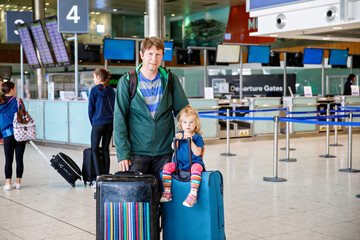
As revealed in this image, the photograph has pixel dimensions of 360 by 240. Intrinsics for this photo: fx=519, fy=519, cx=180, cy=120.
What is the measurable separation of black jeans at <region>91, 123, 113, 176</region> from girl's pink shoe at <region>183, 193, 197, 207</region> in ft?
11.8

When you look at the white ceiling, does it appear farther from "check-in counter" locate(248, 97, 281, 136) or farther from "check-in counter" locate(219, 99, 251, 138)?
"check-in counter" locate(219, 99, 251, 138)

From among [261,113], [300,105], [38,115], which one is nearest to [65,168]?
[38,115]

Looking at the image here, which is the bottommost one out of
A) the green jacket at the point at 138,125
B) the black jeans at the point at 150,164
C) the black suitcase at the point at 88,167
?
the black suitcase at the point at 88,167

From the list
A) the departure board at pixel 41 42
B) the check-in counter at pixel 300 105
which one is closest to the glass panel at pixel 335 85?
the check-in counter at pixel 300 105

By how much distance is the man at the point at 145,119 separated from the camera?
3318mm

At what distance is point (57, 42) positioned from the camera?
11383 millimetres

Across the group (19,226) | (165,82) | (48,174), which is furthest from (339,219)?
(48,174)

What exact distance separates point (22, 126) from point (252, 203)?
2.96 metres

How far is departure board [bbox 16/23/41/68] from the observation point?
12.4m

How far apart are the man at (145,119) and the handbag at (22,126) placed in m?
3.41

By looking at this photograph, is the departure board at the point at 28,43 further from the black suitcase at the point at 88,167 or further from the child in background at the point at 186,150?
the child in background at the point at 186,150

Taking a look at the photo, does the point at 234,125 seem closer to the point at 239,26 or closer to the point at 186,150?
A: the point at 186,150

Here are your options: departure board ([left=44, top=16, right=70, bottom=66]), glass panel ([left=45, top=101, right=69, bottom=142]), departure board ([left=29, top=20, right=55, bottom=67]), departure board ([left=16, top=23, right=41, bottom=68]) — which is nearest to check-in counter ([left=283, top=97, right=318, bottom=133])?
glass panel ([left=45, top=101, right=69, bottom=142])

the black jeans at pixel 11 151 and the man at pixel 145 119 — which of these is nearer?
the man at pixel 145 119
